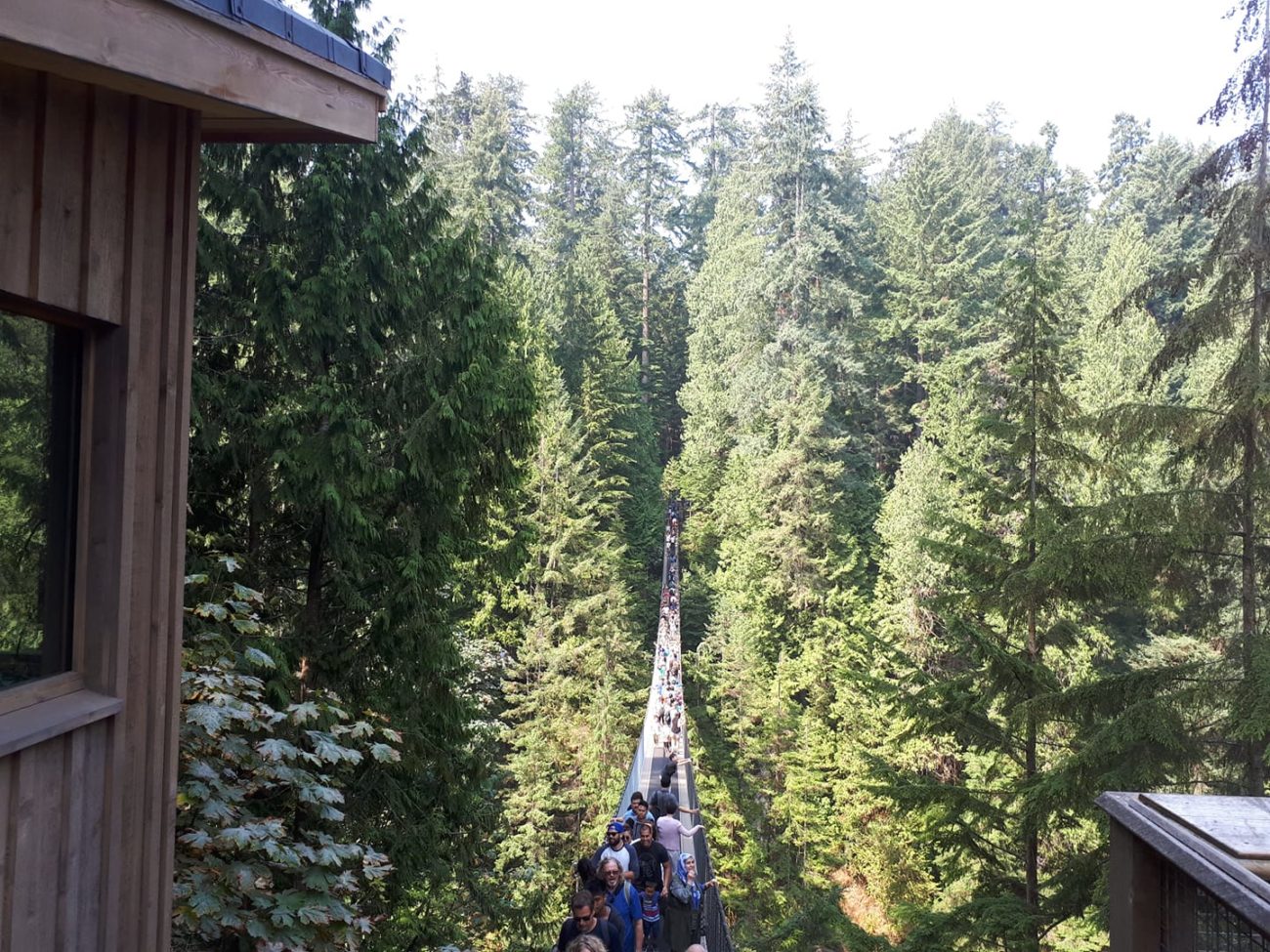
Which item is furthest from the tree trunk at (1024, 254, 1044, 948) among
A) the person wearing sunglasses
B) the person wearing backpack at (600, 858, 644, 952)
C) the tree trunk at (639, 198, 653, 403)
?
the tree trunk at (639, 198, 653, 403)

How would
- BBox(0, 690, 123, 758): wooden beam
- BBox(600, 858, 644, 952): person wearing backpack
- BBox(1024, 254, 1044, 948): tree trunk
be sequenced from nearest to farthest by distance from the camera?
BBox(0, 690, 123, 758): wooden beam
BBox(600, 858, 644, 952): person wearing backpack
BBox(1024, 254, 1044, 948): tree trunk

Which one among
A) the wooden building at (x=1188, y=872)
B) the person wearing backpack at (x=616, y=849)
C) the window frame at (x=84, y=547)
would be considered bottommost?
the person wearing backpack at (x=616, y=849)

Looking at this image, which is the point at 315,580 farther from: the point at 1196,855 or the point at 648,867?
the point at 1196,855

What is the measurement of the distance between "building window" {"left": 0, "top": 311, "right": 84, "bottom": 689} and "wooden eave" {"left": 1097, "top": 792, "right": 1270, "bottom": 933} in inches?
75.1

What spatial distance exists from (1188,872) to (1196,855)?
26 millimetres

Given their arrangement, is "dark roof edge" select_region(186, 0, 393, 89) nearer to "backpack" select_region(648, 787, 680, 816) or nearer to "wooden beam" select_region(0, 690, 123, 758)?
"wooden beam" select_region(0, 690, 123, 758)

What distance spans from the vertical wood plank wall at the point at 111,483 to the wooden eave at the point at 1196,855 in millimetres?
1874

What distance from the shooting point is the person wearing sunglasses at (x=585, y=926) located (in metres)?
4.18

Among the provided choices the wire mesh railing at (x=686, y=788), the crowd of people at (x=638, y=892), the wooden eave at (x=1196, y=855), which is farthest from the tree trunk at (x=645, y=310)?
the wooden eave at (x=1196, y=855)

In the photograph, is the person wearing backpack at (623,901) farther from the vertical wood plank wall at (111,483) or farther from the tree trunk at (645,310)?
the tree trunk at (645,310)

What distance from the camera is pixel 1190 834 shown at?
1.65 metres

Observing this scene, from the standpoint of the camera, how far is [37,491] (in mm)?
→ 2111

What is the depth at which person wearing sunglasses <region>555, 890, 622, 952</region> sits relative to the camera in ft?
13.7

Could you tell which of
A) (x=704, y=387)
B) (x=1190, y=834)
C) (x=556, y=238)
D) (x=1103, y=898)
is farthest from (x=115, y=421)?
(x=556, y=238)
